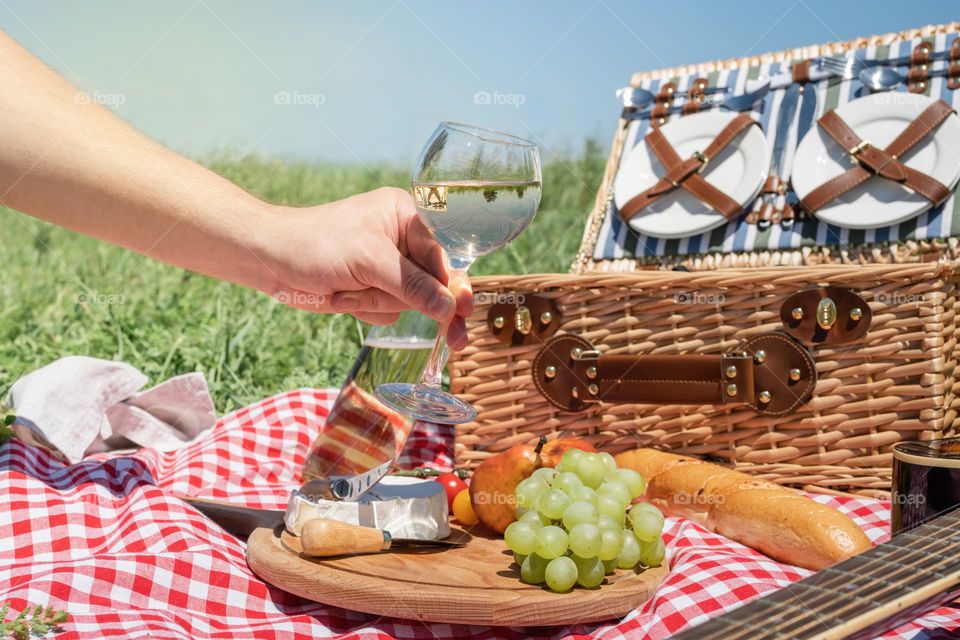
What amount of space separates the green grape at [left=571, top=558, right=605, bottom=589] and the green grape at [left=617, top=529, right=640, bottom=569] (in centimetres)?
8

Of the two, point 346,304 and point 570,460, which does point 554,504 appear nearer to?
point 570,460

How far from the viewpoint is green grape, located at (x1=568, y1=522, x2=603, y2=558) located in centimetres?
132

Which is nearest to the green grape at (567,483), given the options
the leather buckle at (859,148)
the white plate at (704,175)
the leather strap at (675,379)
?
the leather strap at (675,379)

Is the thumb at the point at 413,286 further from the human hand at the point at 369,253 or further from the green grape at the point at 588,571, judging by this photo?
the green grape at the point at 588,571

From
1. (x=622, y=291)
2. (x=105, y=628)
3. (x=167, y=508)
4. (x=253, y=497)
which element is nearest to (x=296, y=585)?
(x=105, y=628)

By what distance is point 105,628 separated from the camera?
4.01 ft

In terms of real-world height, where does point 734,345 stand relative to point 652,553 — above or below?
above

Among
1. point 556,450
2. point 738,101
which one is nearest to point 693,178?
point 738,101

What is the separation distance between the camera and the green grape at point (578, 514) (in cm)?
135

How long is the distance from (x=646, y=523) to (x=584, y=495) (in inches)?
4.2

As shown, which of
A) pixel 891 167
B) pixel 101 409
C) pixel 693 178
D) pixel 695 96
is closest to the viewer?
pixel 101 409

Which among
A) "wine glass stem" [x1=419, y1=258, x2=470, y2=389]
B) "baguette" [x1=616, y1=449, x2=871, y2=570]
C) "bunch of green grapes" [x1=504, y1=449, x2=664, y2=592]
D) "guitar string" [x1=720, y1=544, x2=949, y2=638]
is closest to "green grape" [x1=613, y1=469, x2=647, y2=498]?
"bunch of green grapes" [x1=504, y1=449, x2=664, y2=592]

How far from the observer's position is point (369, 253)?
4.95 feet

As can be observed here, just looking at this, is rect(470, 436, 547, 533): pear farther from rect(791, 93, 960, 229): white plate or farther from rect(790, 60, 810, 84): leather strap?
rect(790, 60, 810, 84): leather strap
